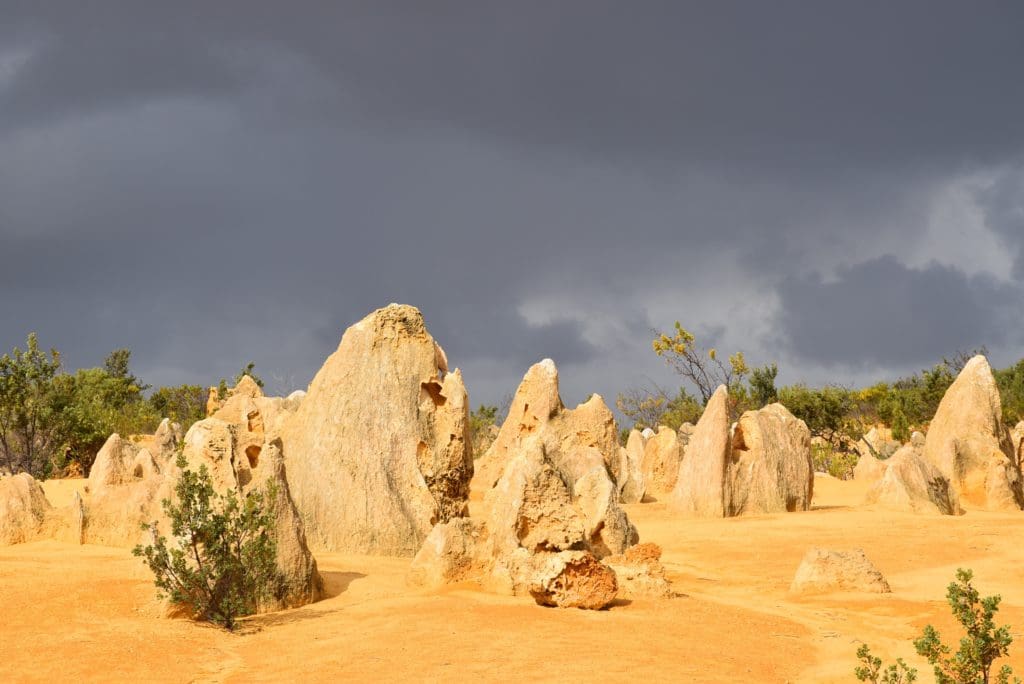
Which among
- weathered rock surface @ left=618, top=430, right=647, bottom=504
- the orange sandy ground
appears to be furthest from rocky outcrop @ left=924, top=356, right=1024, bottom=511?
the orange sandy ground

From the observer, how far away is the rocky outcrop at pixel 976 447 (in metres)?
22.4

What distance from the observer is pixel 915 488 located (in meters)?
20.8

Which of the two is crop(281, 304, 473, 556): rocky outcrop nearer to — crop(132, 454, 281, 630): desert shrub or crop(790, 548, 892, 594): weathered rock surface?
crop(132, 454, 281, 630): desert shrub

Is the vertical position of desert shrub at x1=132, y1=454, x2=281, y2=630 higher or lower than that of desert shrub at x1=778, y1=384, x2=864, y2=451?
lower

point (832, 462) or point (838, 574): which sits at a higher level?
point (832, 462)

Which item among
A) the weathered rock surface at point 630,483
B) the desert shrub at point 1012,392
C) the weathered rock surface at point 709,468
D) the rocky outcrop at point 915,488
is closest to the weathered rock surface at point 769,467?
the weathered rock surface at point 709,468

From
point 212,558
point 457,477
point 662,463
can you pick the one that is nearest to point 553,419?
point 662,463

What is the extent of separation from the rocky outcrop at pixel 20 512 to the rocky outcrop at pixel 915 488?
1496 centimetres

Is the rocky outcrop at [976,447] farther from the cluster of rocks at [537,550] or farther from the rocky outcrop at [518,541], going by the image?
the rocky outcrop at [518,541]

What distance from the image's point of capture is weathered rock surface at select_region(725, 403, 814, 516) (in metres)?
20.5

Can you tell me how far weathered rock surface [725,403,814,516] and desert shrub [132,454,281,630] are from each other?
480 inches

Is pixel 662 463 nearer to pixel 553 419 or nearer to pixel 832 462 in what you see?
pixel 553 419

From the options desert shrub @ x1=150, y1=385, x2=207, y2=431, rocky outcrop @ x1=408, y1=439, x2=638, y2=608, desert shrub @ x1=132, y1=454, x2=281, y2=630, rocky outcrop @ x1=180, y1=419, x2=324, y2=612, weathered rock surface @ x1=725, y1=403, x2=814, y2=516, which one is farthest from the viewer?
desert shrub @ x1=150, y1=385, x2=207, y2=431

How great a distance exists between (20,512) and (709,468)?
11.9 m
